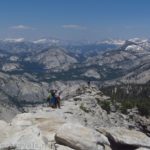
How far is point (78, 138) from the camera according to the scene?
29.7 metres

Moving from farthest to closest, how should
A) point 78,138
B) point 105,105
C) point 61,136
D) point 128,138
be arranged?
point 105,105 < point 128,138 < point 61,136 < point 78,138

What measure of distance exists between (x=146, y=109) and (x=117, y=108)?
22334mm

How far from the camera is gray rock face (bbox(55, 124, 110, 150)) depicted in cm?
2934

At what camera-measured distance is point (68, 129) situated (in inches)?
1199

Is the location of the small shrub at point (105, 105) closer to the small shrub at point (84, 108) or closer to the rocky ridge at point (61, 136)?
the small shrub at point (84, 108)

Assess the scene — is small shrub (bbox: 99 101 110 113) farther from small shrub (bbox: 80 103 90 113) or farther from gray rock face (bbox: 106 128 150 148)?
gray rock face (bbox: 106 128 150 148)

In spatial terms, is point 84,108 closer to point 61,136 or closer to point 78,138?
point 61,136

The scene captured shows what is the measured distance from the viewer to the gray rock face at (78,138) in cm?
2934

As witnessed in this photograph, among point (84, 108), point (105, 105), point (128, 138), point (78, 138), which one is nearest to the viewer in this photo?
point (78, 138)

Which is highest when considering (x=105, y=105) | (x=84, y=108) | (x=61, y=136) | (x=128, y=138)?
(x=61, y=136)

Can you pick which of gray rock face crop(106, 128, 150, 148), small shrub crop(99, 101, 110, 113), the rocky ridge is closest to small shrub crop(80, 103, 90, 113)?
small shrub crop(99, 101, 110, 113)

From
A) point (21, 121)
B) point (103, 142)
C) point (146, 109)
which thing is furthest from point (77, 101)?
point (103, 142)

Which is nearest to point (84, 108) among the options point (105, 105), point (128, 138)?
point (105, 105)

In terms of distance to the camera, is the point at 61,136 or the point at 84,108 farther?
the point at 84,108
